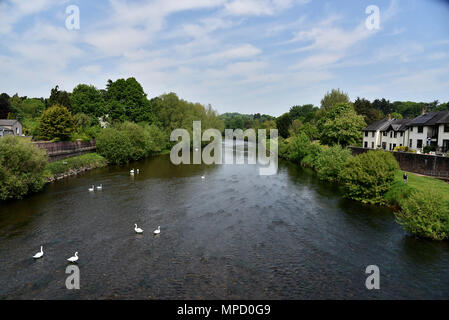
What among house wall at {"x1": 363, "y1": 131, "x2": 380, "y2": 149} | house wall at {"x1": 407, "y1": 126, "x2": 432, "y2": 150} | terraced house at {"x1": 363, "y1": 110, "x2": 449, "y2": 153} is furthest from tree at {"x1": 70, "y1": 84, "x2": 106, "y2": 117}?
house wall at {"x1": 407, "y1": 126, "x2": 432, "y2": 150}

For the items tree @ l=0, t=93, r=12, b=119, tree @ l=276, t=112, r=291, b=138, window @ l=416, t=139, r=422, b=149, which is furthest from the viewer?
tree @ l=276, t=112, r=291, b=138

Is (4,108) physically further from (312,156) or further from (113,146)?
(312,156)

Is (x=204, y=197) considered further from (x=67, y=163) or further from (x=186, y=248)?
(x=67, y=163)

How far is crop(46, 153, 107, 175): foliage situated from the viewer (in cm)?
4032

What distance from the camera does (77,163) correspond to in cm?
4616

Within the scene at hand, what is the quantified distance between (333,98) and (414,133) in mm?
42446

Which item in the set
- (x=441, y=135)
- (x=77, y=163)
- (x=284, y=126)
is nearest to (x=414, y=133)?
(x=441, y=135)

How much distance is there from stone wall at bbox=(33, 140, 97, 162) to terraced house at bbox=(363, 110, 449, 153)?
191 feet

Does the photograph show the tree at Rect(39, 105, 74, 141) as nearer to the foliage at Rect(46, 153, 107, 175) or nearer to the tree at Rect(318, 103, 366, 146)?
the foliage at Rect(46, 153, 107, 175)

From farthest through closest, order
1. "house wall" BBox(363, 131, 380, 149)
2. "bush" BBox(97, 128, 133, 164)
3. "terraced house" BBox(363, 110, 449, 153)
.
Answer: "house wall" BBox(363, 131, 380, 149)
"bush" BBox(97, 128, 133, 164)
"terraced house" BBox(363, 110, 449, 153)

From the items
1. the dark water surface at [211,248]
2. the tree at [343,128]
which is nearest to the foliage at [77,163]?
the dark water surface at [211,248]

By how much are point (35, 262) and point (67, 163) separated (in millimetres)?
31043

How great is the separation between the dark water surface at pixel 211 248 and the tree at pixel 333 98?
62980 mm
